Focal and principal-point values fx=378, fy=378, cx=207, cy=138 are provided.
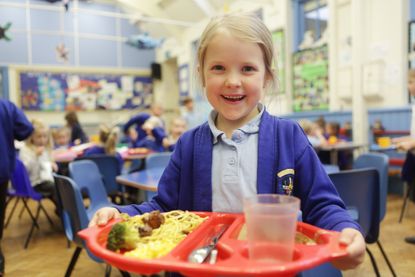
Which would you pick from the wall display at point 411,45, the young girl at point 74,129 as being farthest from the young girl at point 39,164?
the wall display at point 411,45

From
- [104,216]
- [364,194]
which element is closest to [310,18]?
[364,194]

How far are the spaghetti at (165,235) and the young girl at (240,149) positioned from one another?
14 cm

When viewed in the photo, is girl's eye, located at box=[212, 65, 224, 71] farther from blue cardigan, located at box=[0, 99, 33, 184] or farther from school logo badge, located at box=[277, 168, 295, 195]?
blue cardigan, located at box=[0, 99, 33, 184]

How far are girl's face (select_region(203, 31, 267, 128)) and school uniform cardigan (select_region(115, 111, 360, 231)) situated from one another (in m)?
0.10

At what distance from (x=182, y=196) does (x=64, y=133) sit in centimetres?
489

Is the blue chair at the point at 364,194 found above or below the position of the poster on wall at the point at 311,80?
below

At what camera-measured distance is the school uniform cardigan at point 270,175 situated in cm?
104

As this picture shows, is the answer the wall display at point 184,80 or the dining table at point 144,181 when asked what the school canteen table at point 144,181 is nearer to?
the dining table at point 144,181

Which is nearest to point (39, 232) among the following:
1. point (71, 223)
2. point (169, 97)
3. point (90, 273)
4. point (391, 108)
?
point (90, 273)

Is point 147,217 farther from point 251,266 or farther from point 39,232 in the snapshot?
point 39,232

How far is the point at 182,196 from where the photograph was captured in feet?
3.83

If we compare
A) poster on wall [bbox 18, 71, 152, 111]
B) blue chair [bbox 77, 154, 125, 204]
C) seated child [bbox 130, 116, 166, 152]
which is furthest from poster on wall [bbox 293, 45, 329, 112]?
poster on wall [bbox 18, 71, 152, 111]

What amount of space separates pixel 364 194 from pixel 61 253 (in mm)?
2682

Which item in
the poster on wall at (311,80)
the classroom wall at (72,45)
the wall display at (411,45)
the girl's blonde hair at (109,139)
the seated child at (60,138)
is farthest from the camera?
the classroom wall at (72,45)
